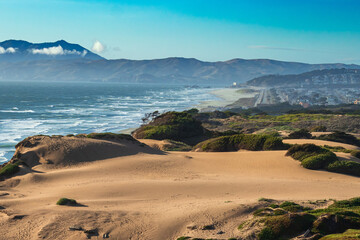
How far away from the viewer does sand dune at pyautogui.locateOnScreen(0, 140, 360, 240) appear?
9.52 m

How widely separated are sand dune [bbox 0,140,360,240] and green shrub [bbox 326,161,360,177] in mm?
449

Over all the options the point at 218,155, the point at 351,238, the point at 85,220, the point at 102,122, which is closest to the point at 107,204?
the point at 85,220

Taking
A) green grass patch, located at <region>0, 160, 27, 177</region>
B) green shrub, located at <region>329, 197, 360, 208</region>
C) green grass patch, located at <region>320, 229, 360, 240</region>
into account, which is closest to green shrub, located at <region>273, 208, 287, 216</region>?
green grass patch, located at <region>320, 229, 360, 240</region>

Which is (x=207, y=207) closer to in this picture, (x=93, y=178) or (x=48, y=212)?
(x=48, y=212)

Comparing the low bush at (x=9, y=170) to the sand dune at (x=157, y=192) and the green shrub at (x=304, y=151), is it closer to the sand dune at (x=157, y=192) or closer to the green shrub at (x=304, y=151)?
the sand dune at (x=157, y=192)

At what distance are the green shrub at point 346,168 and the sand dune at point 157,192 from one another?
1.47 feet

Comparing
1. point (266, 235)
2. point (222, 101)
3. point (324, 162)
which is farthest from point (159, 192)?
point (222, 101)

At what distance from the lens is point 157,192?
42.7 feet

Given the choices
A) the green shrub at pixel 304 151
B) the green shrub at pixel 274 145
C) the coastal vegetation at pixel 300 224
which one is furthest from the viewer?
the green shrub at pixel 274 145

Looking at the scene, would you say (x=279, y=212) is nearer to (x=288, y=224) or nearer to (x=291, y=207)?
(x=291, y=207)

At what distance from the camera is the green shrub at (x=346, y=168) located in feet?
53.9

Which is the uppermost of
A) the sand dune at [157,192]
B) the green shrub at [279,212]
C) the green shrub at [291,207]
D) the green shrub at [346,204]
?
the green shrub at [279,212]

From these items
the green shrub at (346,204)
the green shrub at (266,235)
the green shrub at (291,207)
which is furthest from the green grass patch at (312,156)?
the green shrub at (266,235)

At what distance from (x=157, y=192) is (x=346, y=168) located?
29.8ft
